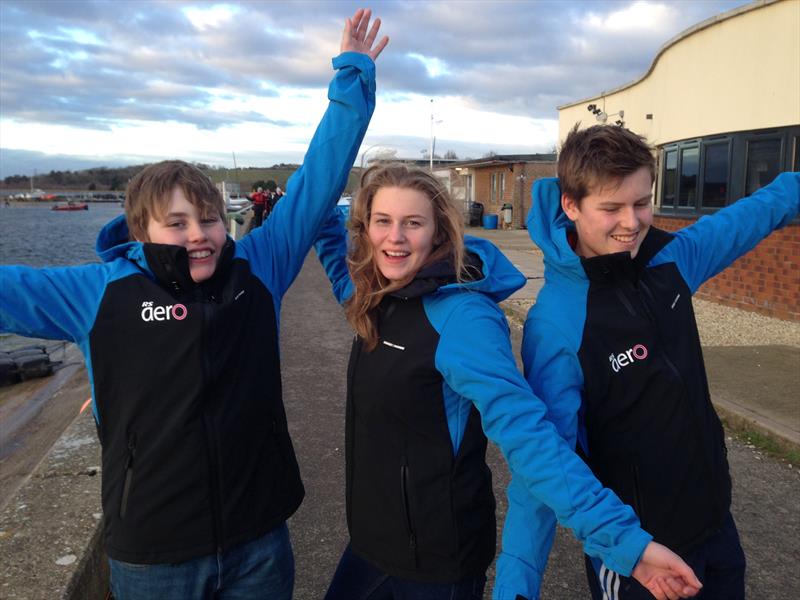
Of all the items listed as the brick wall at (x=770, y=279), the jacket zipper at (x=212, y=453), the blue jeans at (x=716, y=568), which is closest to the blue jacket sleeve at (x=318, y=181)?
the jacket zipper at (x=212, y=453)

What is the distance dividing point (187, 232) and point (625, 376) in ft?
4.67

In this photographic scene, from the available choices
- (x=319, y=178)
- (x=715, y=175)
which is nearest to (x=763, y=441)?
(x=319, y=178)

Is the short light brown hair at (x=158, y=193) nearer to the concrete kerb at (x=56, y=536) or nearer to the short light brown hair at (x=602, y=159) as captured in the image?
the short light brown hair at (x=602, y=159)

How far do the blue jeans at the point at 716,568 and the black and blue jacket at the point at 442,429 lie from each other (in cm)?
36

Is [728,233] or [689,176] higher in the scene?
[689,176]

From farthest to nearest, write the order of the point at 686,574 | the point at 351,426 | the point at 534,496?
the point at 351,426, the point at 534,496, the point at 686,574

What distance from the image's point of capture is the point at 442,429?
204 centimetres

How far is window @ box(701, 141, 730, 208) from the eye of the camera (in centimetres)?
1000

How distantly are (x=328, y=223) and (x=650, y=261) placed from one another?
1.28 meters

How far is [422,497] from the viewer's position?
80.7 inches

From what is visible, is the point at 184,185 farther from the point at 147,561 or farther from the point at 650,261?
the point at 650,261

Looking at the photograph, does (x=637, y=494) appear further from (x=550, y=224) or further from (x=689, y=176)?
(x=689, y=176)

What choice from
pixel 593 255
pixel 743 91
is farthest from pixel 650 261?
pixel 743 91

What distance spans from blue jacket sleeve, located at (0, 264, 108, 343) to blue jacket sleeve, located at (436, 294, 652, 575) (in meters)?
1.07
